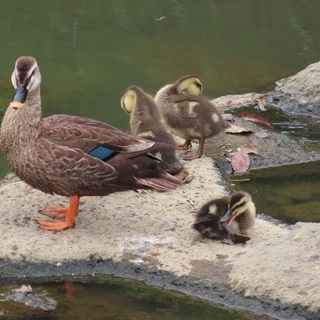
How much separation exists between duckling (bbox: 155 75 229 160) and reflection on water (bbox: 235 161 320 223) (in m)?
0.49

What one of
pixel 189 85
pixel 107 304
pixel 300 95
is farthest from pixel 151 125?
pixel 300 95

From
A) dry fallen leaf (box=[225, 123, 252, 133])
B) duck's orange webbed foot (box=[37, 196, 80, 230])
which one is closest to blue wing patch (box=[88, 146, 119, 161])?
duck's orange webbed foot (box=[37, 196, 80, 230])

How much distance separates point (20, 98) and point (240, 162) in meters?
2.52

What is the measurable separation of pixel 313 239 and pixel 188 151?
8.08ft

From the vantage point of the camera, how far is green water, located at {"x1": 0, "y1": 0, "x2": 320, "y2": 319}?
10.1m

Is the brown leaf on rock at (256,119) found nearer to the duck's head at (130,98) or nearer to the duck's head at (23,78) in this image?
the duck's head at (130,98)

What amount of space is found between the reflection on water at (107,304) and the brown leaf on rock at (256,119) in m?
3.59

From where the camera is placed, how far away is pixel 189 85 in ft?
26.4

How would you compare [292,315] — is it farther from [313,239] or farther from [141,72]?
[141,72]

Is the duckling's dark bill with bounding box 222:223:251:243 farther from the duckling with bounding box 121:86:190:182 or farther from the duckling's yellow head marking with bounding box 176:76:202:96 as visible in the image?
the duckling's yellow head marking with bounding box 176:76:202:96

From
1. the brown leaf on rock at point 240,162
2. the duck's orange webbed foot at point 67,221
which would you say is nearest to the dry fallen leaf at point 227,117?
the brown leaf on rock at point 240,162

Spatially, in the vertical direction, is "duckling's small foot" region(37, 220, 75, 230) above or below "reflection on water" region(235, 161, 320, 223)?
above

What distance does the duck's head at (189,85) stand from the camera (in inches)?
312

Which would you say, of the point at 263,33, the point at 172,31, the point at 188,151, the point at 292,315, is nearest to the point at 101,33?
the point at 172,31
